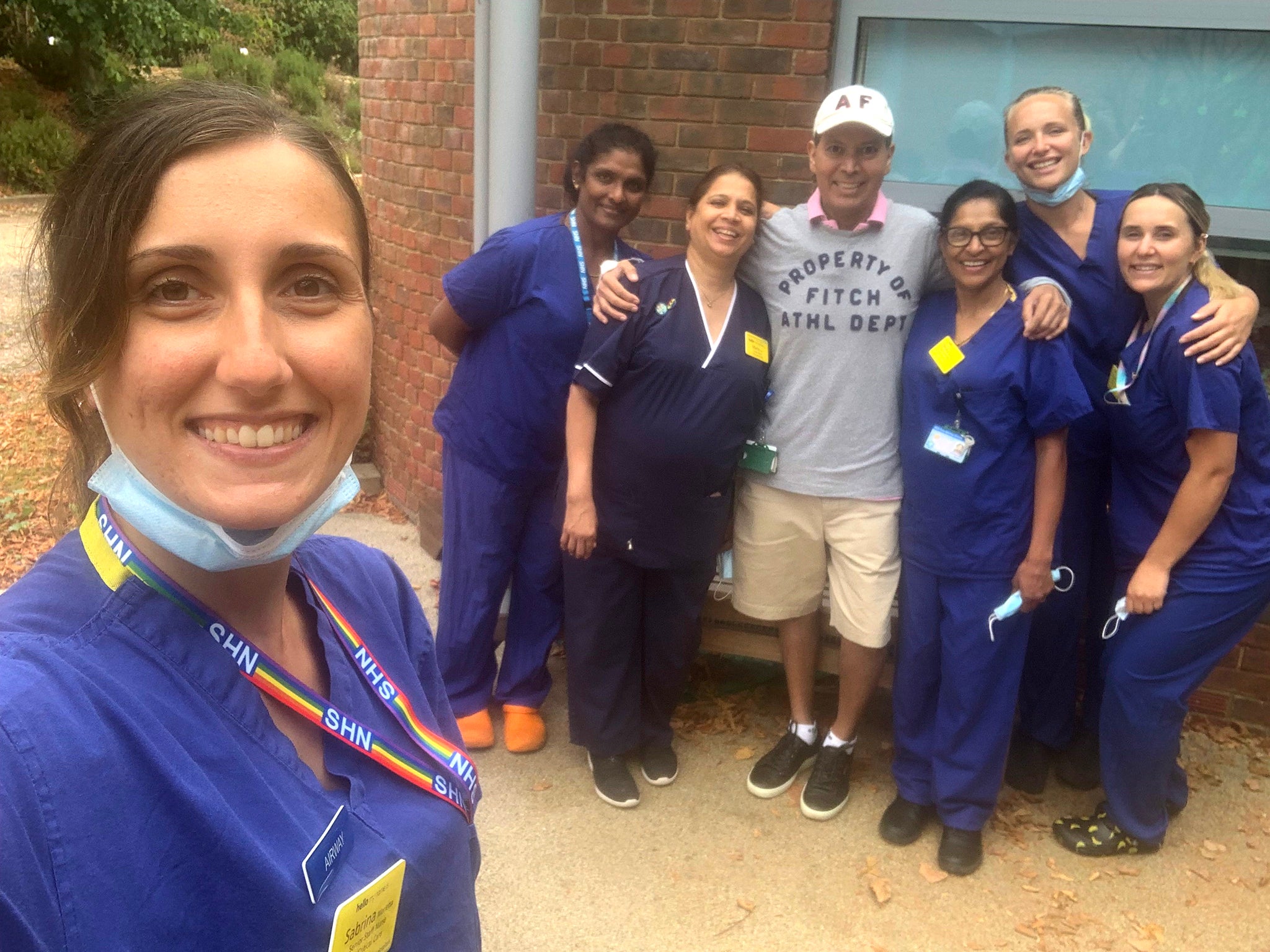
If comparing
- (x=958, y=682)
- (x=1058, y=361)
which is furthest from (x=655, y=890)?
(x=1058, y=361)

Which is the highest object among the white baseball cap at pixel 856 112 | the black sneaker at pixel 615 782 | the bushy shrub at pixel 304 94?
the bushy shrub at pixel 304 94

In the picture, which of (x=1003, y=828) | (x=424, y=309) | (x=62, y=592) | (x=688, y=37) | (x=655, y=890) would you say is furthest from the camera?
(x=424, y=309)

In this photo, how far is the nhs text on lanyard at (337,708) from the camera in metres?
1.00

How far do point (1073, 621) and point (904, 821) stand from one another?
86 cm

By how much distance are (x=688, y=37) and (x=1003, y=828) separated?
10.0 ft

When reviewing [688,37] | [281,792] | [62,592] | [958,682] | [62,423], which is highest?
[688,37]

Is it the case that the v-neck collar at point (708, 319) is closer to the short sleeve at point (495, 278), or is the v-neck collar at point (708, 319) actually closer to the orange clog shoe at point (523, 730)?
the short sleeve at point (495, 278)

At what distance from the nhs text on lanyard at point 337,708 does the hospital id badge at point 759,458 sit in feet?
5.91

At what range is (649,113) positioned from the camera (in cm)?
387

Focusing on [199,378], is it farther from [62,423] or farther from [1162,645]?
[1162,645]

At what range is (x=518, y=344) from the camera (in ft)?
10.3

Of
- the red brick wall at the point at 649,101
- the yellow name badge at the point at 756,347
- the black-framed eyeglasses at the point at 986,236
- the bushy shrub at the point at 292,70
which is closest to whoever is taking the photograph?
the black-framed eyeglasses at the point at 986,236

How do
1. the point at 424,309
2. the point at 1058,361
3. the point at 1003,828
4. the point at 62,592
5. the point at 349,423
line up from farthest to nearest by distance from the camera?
1. the point at 424,309
2. the point at 1003,828
3. the point at 1058,361
4. the point at 349,423
5. the point at 62,592

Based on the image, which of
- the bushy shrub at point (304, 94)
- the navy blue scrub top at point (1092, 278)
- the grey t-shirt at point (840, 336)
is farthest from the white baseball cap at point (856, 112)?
the bushy shrub at point (304, 94)
